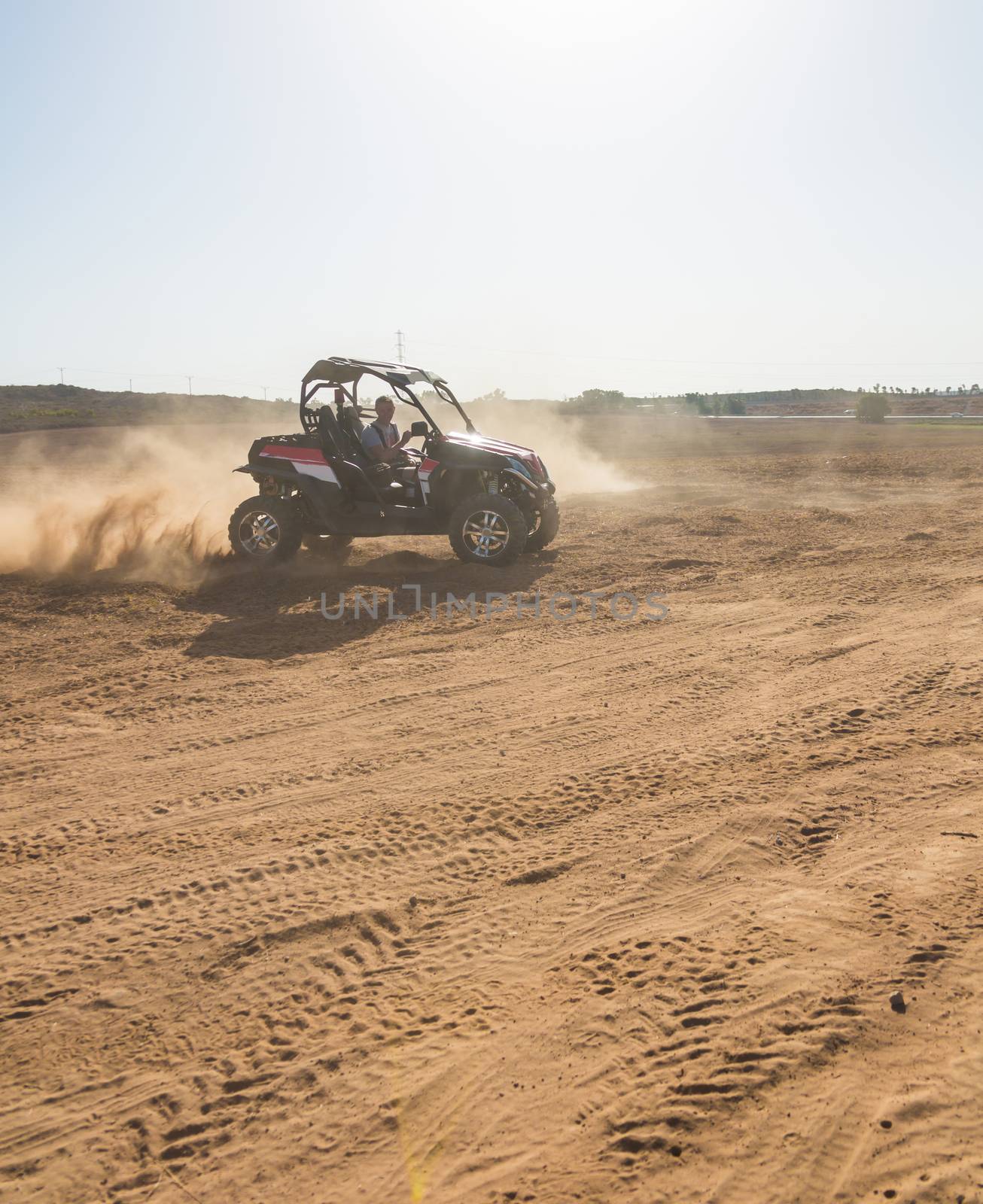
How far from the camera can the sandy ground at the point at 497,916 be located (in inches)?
93.1

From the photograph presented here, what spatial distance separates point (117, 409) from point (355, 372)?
168 feet

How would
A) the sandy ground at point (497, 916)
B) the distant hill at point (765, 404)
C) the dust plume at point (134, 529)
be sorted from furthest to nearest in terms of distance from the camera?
the distant hill at point (765, 404) < the dust plume at point (134, 529) < the sandy ground at point (497, 916)

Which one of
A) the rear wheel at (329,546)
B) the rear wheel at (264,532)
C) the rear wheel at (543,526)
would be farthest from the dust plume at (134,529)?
the rear wheel at (543,526)

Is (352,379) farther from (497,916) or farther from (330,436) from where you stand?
(497,916)

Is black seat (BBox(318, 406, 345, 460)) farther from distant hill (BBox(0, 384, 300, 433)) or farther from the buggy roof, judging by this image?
distant hill (BBox(0, 384, 300, 433))

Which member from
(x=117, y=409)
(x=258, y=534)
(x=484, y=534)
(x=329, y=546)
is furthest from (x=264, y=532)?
(x=117, y=409)

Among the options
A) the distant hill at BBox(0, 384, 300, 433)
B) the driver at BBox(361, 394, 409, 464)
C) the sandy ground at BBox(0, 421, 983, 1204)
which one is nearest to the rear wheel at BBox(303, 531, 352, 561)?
the driver at BBox(361, 394, 409, 464)

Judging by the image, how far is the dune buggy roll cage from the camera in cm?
952

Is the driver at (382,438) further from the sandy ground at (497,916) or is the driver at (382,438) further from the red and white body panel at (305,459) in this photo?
the sandy ground at (497,916)

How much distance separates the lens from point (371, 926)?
329 centimetres

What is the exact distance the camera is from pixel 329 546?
10445 millimetres

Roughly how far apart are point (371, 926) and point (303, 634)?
419 cm

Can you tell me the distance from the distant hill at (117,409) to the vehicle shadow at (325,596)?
26344mm

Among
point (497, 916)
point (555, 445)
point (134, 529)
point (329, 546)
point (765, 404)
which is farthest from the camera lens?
point (765, 404)
